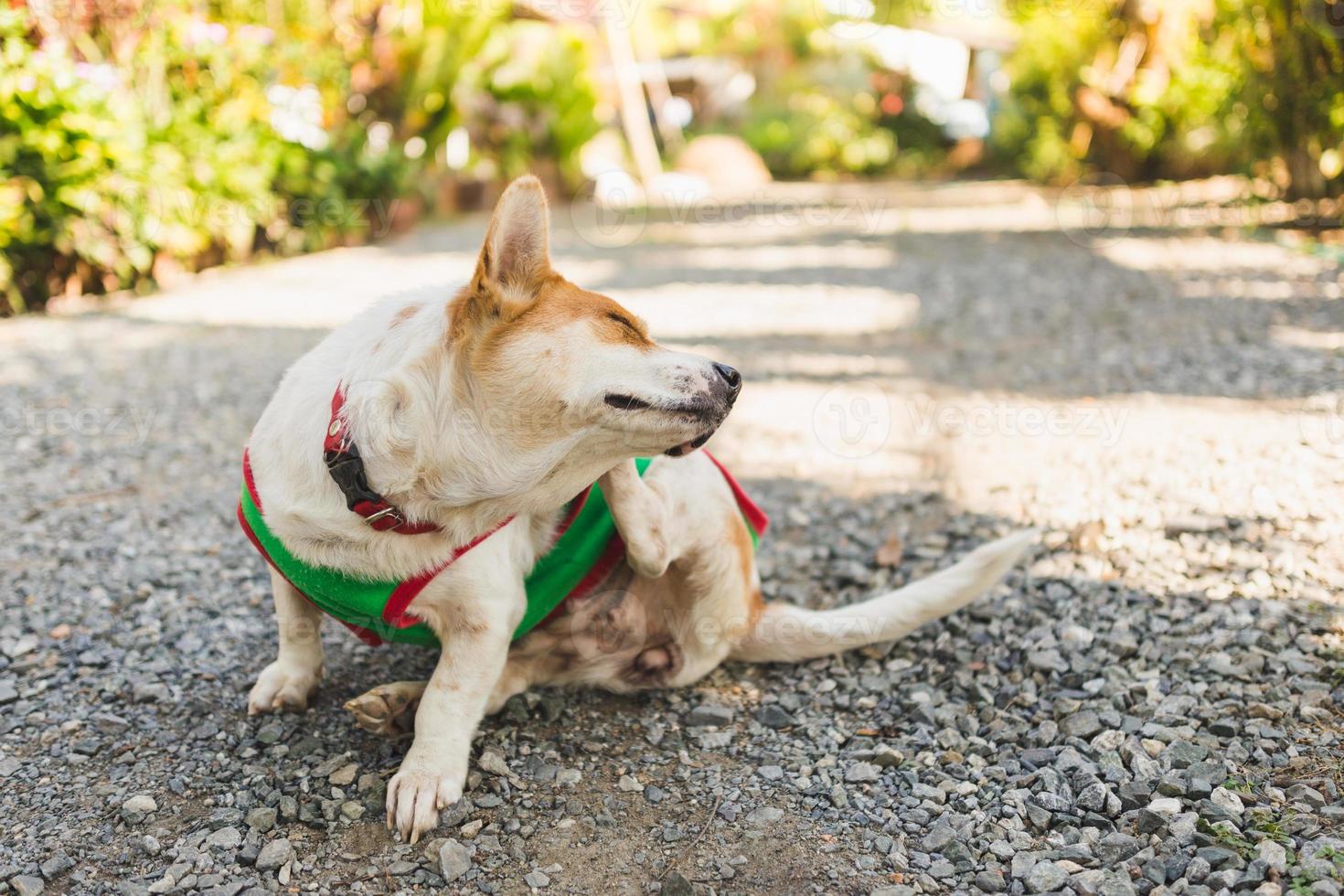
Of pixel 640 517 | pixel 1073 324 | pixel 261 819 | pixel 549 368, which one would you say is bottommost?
pixel 1073 324

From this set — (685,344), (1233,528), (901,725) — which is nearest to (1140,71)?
(685,344)

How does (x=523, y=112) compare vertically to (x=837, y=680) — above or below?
above

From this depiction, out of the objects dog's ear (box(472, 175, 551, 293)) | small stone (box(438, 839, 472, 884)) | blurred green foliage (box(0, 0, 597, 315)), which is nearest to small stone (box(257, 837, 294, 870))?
small stone (box(438, 839, 472, 884))

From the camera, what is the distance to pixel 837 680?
8.92 ft

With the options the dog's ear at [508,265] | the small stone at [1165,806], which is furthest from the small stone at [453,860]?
the small stone at [1165,806]

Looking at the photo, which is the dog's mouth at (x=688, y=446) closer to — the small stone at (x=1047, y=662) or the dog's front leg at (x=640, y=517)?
the dog's front leg at (x=640, y=517)

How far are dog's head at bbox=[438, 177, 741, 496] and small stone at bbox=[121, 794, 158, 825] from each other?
3.50 feet

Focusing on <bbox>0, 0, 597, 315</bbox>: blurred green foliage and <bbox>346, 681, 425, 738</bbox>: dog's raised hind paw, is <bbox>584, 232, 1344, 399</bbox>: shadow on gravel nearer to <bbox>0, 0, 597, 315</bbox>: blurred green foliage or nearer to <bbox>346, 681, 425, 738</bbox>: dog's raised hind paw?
<bbox>0, 0, 597, 315</bbox>: blurred green foliage

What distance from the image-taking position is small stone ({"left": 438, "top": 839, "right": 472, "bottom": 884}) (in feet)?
6.40

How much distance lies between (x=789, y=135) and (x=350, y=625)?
16.1 meters

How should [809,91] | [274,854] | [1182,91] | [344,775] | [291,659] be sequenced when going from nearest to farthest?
[274,854] → [344,775] → [291,659] → [1182,91] → [809,91]

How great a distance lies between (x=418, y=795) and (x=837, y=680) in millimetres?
1170

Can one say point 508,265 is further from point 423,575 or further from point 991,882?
point 991,882

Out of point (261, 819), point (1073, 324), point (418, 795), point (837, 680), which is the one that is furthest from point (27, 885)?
point (1073, 324)
